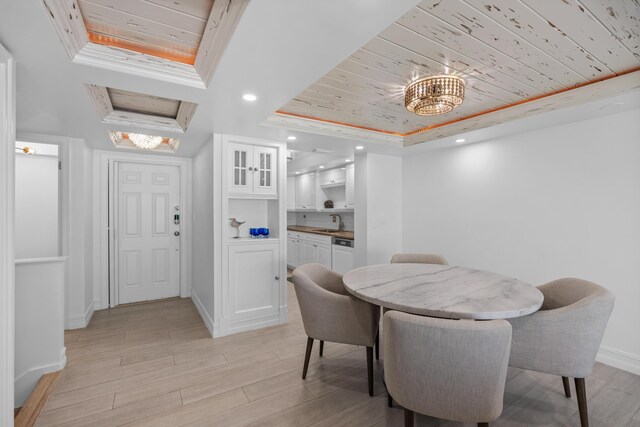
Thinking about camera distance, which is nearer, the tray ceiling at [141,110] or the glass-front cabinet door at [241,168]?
the tray ceiling at [141,110]

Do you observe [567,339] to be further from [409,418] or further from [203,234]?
[203,234]

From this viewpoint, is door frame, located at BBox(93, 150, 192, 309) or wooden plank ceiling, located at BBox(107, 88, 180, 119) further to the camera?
door frame, located at BBox(93, 150, 192, 309)

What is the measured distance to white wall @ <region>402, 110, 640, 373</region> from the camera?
8.16 ft

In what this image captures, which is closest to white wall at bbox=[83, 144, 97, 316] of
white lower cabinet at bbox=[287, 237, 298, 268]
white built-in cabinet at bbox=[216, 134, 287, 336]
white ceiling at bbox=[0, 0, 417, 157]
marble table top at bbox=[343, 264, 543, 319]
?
white ceiling at bbox=[0, 0, 417, 157]

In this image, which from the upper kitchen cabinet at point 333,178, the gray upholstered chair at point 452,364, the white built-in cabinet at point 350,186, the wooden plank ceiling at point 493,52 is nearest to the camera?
the gray upholstered chair at point 452,364

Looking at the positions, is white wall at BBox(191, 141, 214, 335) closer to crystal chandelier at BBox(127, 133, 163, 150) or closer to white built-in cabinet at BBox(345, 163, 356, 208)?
crystal chandelier at BBox(127, 133, 163, 150)

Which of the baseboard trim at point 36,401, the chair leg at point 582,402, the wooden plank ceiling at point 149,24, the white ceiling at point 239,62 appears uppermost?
the wooden plank ceiling at point 149,24

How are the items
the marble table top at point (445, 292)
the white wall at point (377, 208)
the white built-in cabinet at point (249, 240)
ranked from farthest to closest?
1. the white wall at point (377, 208)
2. the white built-in cabinet at point (249, 240)
3. the marble table top at point (445, 292)

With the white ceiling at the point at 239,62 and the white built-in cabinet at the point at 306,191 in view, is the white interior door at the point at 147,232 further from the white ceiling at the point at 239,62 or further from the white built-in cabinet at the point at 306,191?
the white built-in cabinet at the point at 306,191

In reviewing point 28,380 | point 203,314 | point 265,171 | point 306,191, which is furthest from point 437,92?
point 306,191

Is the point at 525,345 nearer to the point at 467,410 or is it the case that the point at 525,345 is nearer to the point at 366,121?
the point at 467,410

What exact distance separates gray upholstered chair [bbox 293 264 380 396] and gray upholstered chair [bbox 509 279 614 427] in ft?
2.99

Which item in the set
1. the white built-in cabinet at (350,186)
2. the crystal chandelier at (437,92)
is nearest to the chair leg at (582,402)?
the crystal chandelier at (437,92)

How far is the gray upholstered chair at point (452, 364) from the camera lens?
4.30ft
